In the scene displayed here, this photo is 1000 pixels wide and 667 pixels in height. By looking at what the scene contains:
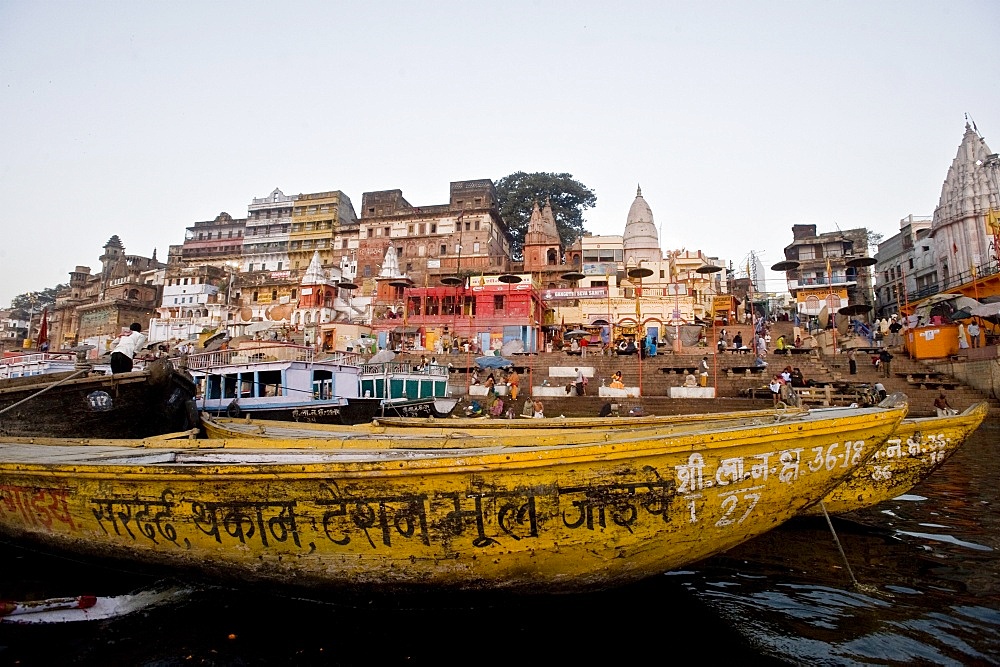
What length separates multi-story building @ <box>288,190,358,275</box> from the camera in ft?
194

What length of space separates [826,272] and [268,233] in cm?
5955

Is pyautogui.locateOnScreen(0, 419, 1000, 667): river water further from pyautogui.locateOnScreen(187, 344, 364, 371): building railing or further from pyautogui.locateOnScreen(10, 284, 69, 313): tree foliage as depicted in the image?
pyautogui.locateOnScreen(10, 284, 69, 313): tree foliage

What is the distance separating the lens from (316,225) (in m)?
60.8

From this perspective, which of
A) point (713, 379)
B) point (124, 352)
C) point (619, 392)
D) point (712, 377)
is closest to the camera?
point (124, 352)

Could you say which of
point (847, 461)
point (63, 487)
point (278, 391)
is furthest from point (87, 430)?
point (847, 461)

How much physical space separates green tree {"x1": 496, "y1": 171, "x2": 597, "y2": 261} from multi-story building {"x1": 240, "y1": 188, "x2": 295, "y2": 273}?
85.9 ft

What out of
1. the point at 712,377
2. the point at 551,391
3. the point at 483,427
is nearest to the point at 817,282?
the point at 712,377

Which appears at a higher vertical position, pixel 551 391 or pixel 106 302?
pixel 106 302

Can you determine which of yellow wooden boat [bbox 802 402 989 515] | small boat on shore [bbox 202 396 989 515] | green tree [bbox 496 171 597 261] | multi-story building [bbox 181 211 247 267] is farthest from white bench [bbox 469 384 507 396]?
multi-story building [bbox 181 211 247 267]

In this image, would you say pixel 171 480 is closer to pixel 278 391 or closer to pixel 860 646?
pixel 860 646

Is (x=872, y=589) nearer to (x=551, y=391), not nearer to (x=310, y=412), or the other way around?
(x=310, y=412)

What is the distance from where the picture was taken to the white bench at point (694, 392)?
71.1 feet

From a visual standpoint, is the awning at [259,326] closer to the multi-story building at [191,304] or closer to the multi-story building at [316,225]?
the multi-story building at [191,304]

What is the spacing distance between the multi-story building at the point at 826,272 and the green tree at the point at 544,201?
2306cm
